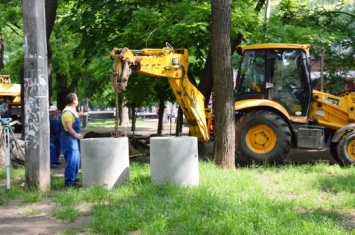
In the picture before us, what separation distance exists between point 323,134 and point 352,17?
642 centimetres

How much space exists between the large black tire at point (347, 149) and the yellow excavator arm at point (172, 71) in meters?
2.92

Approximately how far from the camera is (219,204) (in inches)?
266

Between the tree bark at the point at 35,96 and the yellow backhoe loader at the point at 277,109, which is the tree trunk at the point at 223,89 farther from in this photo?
the tree bark at the point at 35,96

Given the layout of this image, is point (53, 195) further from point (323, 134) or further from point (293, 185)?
point (323, 134)

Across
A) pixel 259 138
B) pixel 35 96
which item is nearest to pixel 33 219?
pixel 35 96

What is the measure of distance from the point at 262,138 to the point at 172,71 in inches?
105

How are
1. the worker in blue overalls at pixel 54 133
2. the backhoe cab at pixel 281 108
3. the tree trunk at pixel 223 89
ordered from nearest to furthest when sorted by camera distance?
the tree trunk at pixel 223 89 < the backhoe cab at pixel 281 108 < the worker in blue overalls at pixel 54 133

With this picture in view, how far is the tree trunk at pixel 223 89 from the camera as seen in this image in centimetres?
1018

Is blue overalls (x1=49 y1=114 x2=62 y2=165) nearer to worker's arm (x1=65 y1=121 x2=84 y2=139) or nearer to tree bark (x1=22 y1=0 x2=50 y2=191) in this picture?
worker's arm (x1=65 y1=121 x2=84 y2=139)

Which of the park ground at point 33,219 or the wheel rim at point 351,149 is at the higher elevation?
A: the wheel rim at point 351,149

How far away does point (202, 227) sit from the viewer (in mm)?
5738

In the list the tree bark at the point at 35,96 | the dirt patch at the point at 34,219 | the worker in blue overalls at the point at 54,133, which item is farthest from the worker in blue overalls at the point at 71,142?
the worker in blue overalls at the point at 54,133

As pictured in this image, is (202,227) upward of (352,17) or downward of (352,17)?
downward

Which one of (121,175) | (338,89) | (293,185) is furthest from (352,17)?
(121,175)
